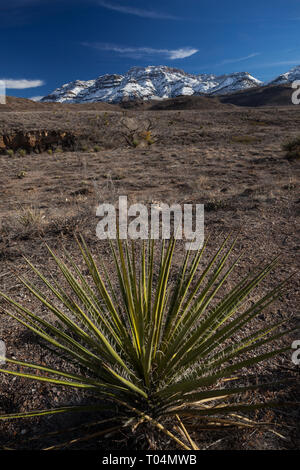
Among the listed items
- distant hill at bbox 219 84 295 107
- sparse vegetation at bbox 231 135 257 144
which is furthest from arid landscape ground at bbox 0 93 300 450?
distant hill at bbox 219 84 295 107

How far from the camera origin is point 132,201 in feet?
19.5

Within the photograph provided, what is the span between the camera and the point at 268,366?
186 cm

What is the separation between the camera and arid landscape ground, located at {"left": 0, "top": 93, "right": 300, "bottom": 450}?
1532 millimetres

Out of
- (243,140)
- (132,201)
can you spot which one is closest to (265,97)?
(243,140)

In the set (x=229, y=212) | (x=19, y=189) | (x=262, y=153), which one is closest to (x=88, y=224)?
(x=229, y=212)

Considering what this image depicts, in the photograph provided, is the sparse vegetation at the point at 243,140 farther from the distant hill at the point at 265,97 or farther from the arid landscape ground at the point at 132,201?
the distant hill at the point at 265,97

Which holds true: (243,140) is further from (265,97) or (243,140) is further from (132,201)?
(265,97)

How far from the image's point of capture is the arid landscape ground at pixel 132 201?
1.53 meters

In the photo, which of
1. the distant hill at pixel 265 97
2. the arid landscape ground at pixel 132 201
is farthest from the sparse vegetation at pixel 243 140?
the distant hill at pixel 265 97

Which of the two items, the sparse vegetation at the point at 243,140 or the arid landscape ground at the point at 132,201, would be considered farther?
the sparse vegetation at the point at 243,140

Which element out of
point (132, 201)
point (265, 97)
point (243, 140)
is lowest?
point (132, 201)

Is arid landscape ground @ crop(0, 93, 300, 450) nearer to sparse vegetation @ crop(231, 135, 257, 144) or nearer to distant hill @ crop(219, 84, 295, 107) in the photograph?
sparse vegetation @ crop(231, 135, 257, 144)

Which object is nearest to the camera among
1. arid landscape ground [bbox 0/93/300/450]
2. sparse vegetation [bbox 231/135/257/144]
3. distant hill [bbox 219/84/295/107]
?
arid landscape ground [bbox 0/93/300/450]

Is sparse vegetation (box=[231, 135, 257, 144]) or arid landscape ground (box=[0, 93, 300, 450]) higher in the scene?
sparse vegetation (box=[231, 135, 257, 144])
